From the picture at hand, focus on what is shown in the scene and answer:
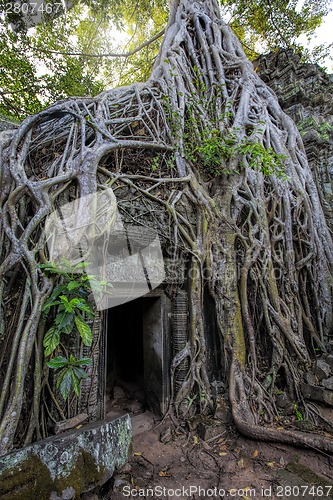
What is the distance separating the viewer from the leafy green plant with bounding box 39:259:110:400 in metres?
2.18

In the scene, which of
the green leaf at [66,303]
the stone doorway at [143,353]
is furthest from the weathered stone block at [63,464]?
the stone doorway at [143,353]

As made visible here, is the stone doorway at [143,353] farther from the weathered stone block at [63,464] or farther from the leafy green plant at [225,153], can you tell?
the leafy green plant at [225,153]

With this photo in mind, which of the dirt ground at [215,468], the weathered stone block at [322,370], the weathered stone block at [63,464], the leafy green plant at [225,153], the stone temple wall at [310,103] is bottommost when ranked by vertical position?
the dirt ground at [215,468]

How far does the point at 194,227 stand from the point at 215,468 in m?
2.49

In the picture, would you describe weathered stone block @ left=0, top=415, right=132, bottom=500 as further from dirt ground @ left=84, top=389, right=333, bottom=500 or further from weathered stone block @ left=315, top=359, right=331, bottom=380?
weathered stone block @ left=315, top=359, right=331, bottom=380

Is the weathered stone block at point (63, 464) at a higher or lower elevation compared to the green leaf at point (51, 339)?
lower

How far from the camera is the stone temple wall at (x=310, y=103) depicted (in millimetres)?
5059

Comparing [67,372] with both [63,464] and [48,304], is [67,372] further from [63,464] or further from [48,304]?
[63,464]

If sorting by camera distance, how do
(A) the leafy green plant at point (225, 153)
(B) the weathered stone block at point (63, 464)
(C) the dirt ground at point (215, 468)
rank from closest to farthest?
(B) the weathered stone block at point (63, 464), (C) the dirt ground at point (215, 468), (A) the leafy green plant at point (225, 153)

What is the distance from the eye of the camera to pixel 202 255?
134 inches

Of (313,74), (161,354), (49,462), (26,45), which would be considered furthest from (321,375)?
(26,45)

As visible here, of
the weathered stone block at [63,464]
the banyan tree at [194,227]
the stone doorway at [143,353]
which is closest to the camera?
the weathered stone block at [63,464]

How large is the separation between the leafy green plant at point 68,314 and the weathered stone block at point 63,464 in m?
0.56

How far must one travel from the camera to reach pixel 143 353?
13.9ft
